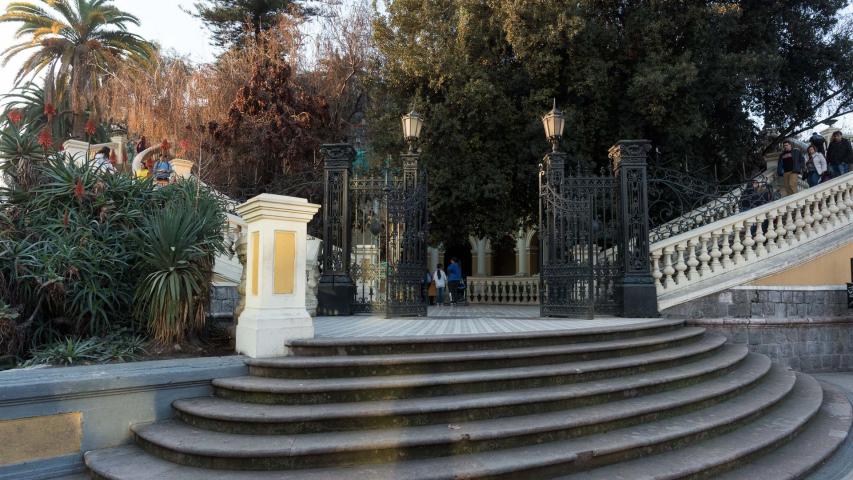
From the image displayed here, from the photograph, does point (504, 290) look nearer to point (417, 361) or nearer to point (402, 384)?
point (417, 361)

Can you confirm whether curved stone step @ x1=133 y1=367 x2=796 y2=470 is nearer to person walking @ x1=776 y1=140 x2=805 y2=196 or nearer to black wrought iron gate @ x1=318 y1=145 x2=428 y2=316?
black wrought iron gate @ x1=318 y1=145 x2=428 y2=316

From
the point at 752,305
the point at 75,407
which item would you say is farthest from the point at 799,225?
the point at 75,407

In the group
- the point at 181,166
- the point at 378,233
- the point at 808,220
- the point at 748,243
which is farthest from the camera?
the point at 181,166

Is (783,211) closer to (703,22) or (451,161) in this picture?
(703,22)

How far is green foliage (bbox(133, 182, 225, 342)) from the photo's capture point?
4.98 metres

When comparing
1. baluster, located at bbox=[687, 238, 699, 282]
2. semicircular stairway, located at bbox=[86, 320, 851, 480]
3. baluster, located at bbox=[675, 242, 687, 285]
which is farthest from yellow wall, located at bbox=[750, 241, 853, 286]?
semicircular stairway, located at bbox=[86, 320, 851, 480]

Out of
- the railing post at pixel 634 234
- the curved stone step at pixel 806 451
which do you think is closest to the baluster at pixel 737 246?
the railing post at pixel 634 234

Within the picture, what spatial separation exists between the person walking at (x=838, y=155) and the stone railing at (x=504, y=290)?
24.4ft

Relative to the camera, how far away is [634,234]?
323 inches

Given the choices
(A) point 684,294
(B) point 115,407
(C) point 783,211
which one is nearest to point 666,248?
(A) point 684,294

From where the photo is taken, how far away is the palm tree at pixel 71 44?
57.8ft

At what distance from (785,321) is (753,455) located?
197 inches

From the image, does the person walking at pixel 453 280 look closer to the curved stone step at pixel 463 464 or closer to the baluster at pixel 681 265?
the baluster at pixel 681 265

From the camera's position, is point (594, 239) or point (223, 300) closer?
point (223, 300)
